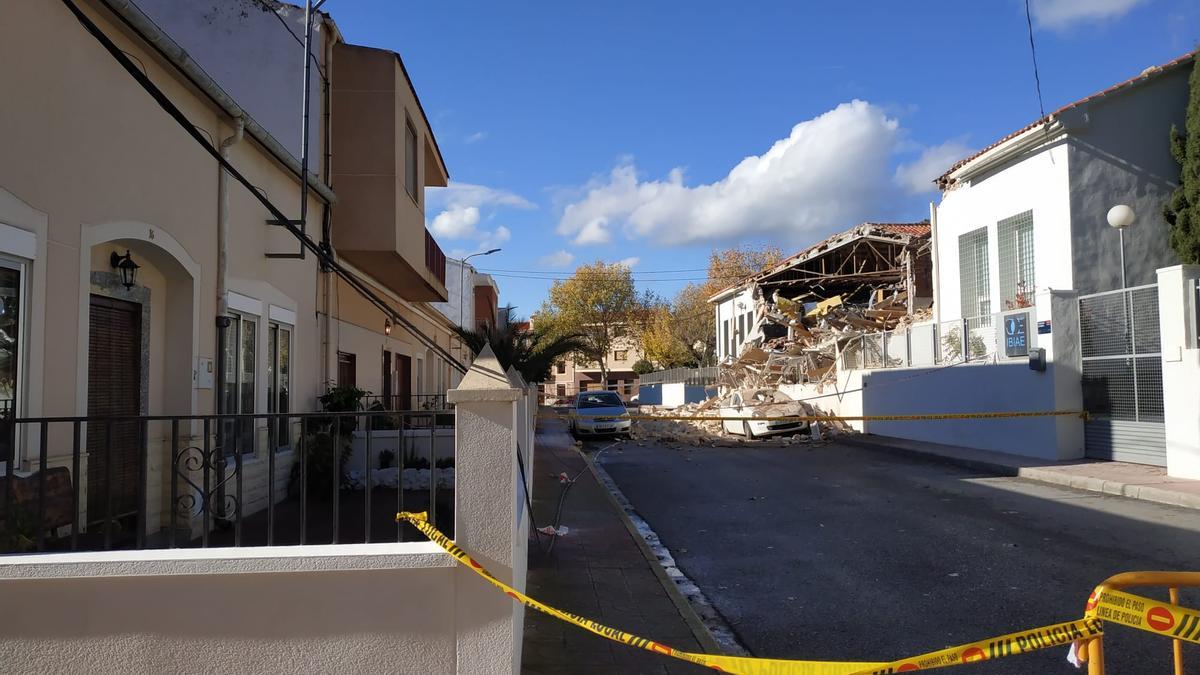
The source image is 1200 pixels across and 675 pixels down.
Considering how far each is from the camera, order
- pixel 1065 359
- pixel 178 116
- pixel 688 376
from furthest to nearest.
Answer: pixel 688 376, pixel 1065 359, pixel 178 116

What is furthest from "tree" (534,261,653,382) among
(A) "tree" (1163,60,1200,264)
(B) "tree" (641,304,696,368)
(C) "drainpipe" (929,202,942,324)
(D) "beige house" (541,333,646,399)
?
(A) "tree" (1163,60,1200,264)

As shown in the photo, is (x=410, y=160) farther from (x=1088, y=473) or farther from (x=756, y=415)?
(x=756, y=415)

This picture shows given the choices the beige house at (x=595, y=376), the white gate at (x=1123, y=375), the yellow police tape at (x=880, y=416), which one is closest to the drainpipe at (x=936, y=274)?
the yellow police tape at (x=880, y=416)

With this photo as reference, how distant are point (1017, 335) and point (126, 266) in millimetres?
14849

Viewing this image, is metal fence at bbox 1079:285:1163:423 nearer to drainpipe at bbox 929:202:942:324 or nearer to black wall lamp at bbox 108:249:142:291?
drainpipe at bbox 929:202:942:324

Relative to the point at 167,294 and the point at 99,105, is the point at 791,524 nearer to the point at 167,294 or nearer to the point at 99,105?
the point at 167,294

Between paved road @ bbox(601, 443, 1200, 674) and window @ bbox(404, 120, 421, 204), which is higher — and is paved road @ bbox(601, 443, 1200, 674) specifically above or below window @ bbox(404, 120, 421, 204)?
below

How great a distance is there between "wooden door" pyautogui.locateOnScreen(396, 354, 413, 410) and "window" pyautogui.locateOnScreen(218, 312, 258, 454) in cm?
854

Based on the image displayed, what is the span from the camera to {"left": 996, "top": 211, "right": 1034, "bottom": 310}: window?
61.4 feet

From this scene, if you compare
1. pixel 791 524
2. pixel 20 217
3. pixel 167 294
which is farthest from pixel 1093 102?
pixel 20 217

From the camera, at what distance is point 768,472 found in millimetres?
15289

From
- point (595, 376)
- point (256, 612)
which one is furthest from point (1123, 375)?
point (595, 376)

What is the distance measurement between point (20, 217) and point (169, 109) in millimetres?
1388

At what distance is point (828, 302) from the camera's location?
30688 millimetres
